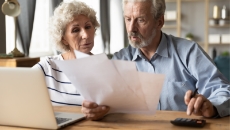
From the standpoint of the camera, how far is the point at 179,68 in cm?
180

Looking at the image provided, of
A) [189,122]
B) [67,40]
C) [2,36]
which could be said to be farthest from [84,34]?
[2,36]

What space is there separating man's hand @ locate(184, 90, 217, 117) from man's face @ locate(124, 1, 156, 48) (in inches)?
25.9

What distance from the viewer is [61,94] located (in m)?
1.88

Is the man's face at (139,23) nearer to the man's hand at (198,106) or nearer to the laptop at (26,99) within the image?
the man's hand at (198,106)

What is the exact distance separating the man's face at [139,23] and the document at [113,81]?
673 millimetres

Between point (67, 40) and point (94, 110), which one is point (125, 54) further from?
point (94, 110)

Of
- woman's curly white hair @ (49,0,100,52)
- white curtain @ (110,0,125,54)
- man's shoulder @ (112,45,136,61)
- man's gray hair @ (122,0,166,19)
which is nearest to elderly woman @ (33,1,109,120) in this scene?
woman's curly white hair @ (49,0,100,52)

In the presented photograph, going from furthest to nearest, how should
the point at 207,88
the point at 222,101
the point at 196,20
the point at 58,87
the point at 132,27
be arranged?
the point at 196,20 < the point at 58,87 < the point at 132,27 < the point at 207,88 < the point at 222,101

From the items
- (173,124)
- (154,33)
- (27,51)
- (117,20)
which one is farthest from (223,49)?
(173,124)

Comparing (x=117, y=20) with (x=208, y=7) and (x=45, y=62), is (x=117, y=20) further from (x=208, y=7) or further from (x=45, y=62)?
(x=45, y=62)

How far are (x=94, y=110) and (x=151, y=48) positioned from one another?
0.77 meters

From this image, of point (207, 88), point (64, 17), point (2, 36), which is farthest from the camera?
point (2, 36)

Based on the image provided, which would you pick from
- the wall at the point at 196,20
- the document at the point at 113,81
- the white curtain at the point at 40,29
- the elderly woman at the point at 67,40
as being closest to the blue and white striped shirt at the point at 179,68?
the elderly woman at the point at 67,40

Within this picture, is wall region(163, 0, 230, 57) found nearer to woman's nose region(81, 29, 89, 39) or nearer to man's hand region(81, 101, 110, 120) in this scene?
woman's nose region(81, 29, 89, 39)
